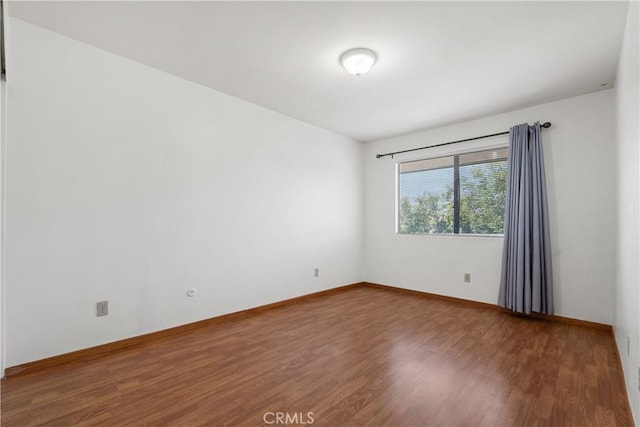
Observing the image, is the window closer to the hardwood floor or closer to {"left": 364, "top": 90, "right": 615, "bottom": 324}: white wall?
{"left": 364, "top": 90, "right": 615, "bottom": 324}: white wall

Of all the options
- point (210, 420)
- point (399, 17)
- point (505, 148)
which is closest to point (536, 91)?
point (505, 148)

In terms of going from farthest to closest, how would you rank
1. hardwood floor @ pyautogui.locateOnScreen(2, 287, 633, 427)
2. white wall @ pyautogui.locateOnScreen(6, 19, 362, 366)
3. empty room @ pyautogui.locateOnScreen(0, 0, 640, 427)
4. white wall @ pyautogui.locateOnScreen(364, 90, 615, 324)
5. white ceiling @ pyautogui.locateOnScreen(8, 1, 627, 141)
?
white wall @ pyautogui.locateOnScreen(364, 90, 615, 324), white wall @ pyautogui.locateOnScreen(6, 19, 362, 366), white ceiling @ pyautogui.locateOnScreen(8, 1, 627, 141), empty room @ pyautogui.locateOnScreen(0, 0, 640, 427), hardwood floor @ pyautogui.locateOnScreen(2, 287, 633, 427)

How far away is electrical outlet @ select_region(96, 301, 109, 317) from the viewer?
8.09ft

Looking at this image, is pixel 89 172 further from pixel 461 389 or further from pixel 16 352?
pixel 461 389

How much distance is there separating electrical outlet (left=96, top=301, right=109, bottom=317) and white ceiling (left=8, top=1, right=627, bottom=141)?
2.15 m

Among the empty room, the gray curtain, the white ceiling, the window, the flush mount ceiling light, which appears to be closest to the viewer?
the empty room

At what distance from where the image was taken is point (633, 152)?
69.4 inches

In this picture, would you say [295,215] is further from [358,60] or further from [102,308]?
[102,308]

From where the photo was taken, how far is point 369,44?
237 centimetres

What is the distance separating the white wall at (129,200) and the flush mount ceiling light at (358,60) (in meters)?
1.50

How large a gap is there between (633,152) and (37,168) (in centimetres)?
401

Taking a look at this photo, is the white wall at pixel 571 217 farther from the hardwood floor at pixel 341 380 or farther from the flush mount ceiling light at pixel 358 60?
the flush mount ceiling light at pixel 358 60

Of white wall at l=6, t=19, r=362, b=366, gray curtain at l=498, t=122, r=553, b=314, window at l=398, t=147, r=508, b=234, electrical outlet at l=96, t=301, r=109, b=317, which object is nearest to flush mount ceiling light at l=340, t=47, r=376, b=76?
white wall at l=6, t=19, r=362, b=366

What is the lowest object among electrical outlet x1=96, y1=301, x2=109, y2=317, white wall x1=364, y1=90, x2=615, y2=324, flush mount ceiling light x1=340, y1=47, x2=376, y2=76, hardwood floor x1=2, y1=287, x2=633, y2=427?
hardwood floor x1=2, y1=287, x2=633, y2=427
